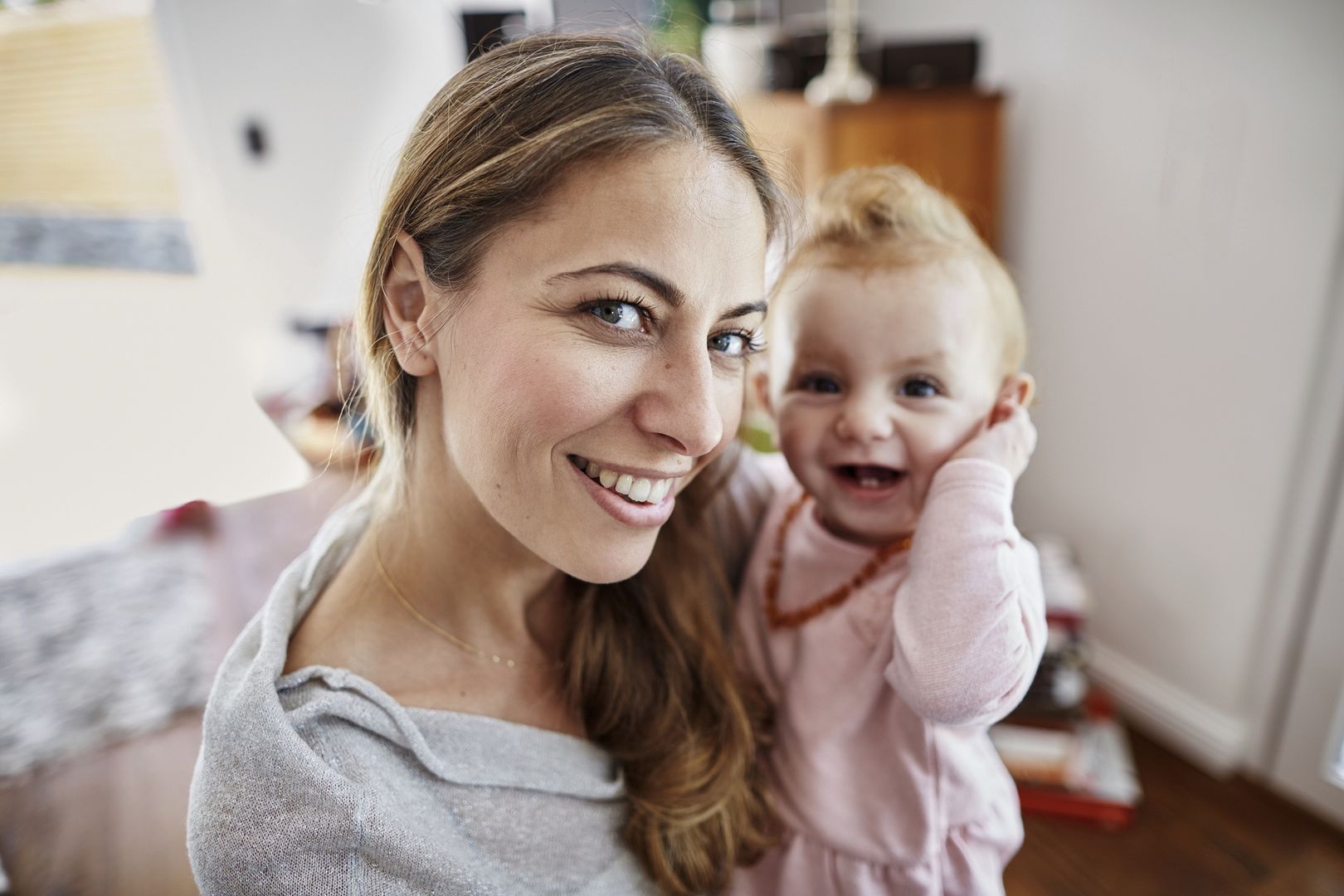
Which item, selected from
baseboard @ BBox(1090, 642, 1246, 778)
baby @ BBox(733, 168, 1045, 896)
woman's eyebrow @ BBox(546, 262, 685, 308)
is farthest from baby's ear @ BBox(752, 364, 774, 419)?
baseboard @ BBox(1090, 642, 1246, 778)

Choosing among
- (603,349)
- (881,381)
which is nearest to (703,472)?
(881,381)

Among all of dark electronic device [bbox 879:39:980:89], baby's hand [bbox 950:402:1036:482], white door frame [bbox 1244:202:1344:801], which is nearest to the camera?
baby's hand [bbox 950:402:1036:482]

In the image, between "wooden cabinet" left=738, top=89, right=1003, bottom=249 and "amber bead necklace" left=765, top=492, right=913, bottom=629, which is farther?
"wooden cabinet" left=738, top=89, right=1003, bottom=249

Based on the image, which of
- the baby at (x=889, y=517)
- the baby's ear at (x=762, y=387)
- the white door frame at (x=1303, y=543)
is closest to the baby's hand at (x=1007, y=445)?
the baby at (x=889, y=517)

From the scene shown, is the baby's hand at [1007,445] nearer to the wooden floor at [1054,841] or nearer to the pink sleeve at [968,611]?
the pink sleeve at [968,611]

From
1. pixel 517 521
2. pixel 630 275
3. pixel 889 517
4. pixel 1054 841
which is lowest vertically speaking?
pixel 1054 841

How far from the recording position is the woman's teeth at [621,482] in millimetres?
750

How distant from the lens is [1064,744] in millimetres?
2053

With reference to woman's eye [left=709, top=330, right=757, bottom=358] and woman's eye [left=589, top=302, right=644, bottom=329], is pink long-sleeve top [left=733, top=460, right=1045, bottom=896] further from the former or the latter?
woman's eye [left=589, top=302, right=644, bottom=329]

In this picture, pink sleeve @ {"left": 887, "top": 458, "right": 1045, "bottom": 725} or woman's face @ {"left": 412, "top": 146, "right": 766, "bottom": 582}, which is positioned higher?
woman's face @ {"left": 412, "top": 146, "right": 766, "bottom": 582}

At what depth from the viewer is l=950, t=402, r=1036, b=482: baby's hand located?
887 millimetres

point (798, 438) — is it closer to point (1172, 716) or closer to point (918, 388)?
point (918, 388)

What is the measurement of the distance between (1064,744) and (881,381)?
5.14ft

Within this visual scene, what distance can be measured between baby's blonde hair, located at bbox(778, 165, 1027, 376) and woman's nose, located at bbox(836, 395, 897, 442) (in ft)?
0.50
